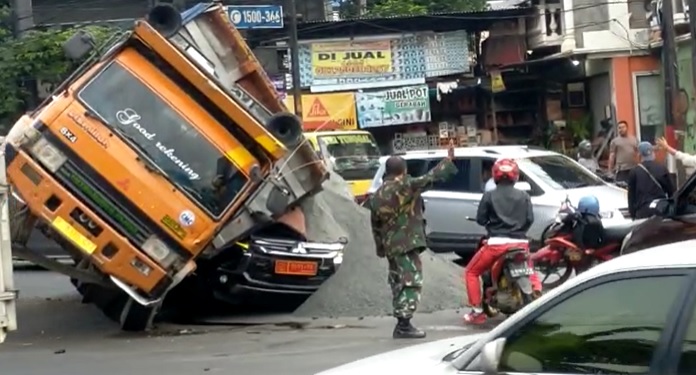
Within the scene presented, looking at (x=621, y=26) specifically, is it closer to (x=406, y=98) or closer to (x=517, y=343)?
(x=406, y=98)

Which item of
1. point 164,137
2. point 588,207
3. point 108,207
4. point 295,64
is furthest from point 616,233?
point 295,64

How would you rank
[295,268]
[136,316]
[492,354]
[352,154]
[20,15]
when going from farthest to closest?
[20,15] → [352,154] → [295,268] → [136,316] → [492,354]

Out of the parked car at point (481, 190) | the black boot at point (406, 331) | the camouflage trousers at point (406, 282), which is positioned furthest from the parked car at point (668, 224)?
the parked car at point (481, 190)

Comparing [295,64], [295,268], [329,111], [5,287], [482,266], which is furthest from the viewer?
[329,111]

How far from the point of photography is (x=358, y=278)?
1420cm

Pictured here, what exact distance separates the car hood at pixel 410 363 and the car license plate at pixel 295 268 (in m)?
6.94

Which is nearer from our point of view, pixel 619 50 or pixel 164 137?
pixel 164 137

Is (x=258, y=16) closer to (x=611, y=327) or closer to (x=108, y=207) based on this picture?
(x=108, y=207)

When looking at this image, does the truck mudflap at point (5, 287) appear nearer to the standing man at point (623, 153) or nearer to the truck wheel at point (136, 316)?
the truck wheel at point (136, 316)

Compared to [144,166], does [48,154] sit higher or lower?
higher

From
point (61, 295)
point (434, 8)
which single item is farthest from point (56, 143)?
point (434, 8)

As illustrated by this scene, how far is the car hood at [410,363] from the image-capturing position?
18.8 ft

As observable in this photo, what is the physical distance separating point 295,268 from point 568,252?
3071 millimetres

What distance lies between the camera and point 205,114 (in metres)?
12.5
